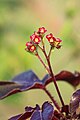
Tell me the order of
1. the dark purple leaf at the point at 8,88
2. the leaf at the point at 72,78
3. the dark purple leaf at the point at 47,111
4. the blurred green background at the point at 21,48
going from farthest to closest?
the blurred green background at the point at 21,48
the leaf at the point at 72,78
the dark purple leaf at the point at 8,88
the dark purple leaf at the point at 47,111

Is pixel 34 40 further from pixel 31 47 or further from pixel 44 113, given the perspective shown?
pixel 44 113

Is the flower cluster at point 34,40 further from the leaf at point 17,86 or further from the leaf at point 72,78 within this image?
the leaf at point 72,78

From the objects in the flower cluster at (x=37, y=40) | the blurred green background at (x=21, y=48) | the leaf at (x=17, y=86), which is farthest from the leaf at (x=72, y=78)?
the blurred green background at (x=21, y=48)

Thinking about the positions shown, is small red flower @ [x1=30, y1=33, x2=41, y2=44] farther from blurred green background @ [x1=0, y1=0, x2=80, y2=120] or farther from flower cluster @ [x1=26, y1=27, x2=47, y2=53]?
blurred green background @ [x1=0, y1=0, x2=80, y2=120]

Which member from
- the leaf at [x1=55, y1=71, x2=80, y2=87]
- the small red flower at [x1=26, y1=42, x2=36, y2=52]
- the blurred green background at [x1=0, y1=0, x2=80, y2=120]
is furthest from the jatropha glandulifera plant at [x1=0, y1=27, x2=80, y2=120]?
the blurred green background at [x1=0, y1=0, x2=80, y2=120]

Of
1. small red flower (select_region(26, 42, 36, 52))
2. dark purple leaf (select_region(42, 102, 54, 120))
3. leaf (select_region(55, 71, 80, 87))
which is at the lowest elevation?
dark purple leaf (select_region(42, 102, 54, 120))

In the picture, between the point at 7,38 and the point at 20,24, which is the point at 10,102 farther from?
the point at 20,24

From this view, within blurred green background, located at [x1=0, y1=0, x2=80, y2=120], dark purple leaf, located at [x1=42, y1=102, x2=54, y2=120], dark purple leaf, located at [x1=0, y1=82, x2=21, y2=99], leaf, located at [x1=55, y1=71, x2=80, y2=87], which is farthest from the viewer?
blurred green background, located at [x1=0, y1=0, x2=80, y2=120]

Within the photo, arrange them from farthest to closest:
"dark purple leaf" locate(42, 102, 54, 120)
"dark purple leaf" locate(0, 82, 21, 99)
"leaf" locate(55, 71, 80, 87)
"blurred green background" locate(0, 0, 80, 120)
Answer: "blurred green background" locate(0, 0, 80, 120), "leaf" locate(55, 71, 80, 87), "dark purple leaf" locate(0, 82, 21, 99), "dark purple leaf" locate(42, 102, 54, 120)

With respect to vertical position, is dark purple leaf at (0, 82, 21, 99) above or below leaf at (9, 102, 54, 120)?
above
